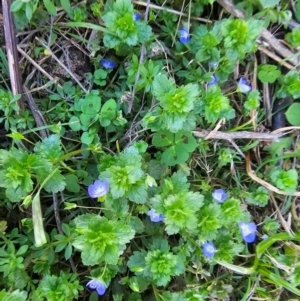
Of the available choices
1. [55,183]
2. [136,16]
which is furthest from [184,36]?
[55,183]

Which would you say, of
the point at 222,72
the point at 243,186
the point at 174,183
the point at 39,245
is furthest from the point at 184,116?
the point at 39,245

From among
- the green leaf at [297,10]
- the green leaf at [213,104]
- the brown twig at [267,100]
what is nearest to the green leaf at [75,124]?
the green leaf at [213,104]

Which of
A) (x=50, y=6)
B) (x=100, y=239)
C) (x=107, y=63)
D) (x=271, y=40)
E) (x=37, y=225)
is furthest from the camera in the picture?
(x=271, y=40)

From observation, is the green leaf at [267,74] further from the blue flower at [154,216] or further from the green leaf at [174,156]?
the blue flower at [154,216]

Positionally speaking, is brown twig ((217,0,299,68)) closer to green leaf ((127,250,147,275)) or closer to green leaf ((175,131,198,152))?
green leaf ((175,131,198,152))

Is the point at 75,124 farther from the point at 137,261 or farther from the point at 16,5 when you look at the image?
the point at 137,261

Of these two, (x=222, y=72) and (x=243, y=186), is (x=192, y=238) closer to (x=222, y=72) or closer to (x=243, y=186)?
(x=243, y=186)
